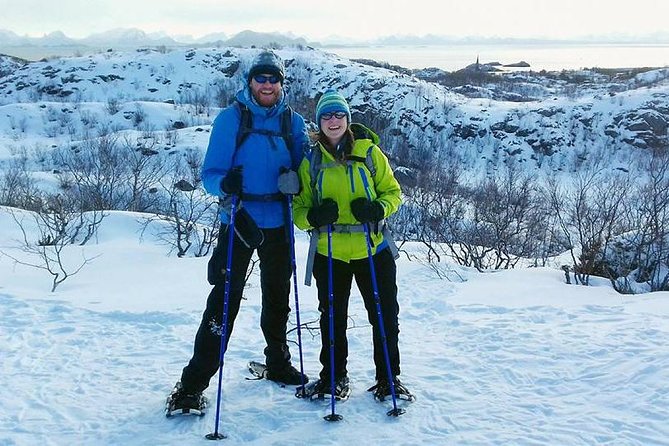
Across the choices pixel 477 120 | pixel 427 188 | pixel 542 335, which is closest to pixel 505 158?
pixel 477 120

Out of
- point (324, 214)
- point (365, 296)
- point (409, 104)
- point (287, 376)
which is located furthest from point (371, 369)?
point (409, 104)

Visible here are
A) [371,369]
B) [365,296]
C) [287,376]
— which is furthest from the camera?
[371,369]

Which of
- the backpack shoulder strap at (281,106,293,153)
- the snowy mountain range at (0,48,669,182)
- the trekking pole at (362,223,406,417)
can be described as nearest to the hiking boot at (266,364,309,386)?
the trekking pole at (362,223,406,417)

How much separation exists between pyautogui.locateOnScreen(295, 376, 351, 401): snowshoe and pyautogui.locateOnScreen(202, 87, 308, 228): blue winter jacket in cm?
123

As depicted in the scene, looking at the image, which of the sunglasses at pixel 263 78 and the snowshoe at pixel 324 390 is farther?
the snowshoe at pixel 324 390

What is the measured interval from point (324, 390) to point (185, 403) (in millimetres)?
986

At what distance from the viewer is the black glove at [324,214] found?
11.9 feet

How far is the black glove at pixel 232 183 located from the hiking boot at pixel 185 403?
1447 millimetres

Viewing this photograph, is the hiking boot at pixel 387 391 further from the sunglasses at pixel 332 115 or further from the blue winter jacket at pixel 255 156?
the sunglasses at pixel 332 115

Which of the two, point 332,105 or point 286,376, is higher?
point 332,105

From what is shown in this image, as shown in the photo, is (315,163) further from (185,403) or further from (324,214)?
(185,403)

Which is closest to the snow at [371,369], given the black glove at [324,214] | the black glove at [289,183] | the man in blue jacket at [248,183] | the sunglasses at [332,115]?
the man in blue jacket at [248,183]

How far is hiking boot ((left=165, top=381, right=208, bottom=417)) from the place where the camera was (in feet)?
12.2

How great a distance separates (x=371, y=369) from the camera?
4.55 m
